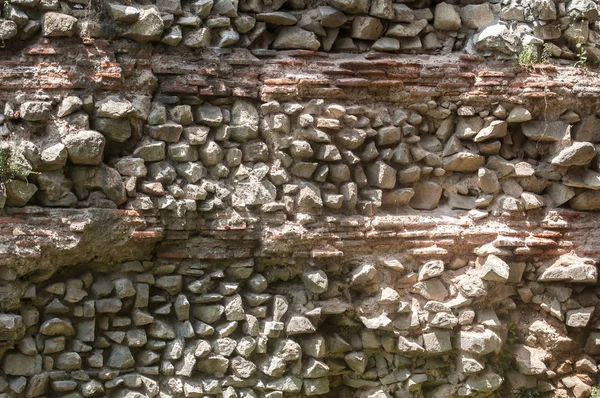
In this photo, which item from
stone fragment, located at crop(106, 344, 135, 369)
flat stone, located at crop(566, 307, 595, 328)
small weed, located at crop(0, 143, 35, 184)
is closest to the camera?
small weed, located at crop(0, 143, 35, 184)

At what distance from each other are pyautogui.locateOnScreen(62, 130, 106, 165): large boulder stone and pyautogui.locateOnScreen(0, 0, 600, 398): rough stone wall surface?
15mm

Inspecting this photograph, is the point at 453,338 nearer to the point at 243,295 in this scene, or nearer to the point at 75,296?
the point at 243,295

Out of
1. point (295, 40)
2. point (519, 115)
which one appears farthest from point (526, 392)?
point (295, 40)

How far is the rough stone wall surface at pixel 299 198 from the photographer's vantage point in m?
5.26

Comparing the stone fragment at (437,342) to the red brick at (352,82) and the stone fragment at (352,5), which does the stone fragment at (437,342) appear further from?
the stone fragment at (352,5)

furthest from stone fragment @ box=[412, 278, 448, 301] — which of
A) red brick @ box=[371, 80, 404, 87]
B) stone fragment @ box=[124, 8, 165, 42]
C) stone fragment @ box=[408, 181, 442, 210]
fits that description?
stone fragment @ box=[124, 8, 165, 42]

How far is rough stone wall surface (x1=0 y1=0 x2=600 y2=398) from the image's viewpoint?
5258 millimetres

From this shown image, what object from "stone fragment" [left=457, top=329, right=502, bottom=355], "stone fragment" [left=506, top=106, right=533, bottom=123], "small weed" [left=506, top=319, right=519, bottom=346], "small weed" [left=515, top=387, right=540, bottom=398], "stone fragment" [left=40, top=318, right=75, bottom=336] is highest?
"stone fragment" [left=506, top=106, right=533, bottom=123]

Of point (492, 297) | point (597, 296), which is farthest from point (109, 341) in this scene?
Answer: point (597, 296)

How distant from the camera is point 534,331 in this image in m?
6.20

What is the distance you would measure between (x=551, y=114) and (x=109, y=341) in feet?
13.6

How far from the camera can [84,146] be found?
5215 mm

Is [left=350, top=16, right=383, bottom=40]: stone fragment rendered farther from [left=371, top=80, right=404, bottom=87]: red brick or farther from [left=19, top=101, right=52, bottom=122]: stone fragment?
[left=19, top=101, right=52, bottom=122]: stone fragment

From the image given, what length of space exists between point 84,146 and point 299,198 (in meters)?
1.69
